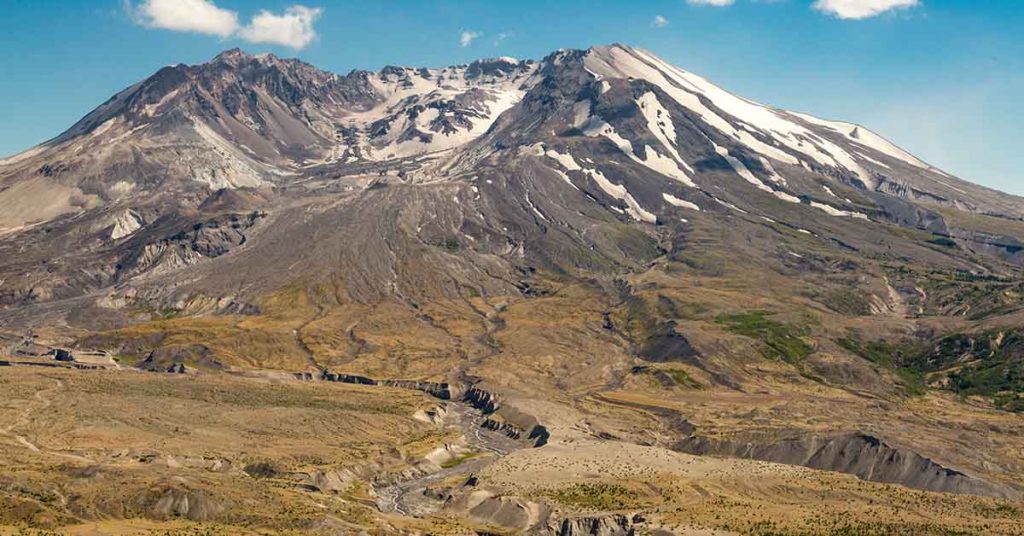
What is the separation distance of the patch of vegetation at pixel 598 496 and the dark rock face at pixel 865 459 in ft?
133

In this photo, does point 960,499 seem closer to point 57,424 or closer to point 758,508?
point 758,508

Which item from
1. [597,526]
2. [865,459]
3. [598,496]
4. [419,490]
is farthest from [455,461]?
[865,459]

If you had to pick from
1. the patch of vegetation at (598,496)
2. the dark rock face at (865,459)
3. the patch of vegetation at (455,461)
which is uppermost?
the dark rock face at (865,459)

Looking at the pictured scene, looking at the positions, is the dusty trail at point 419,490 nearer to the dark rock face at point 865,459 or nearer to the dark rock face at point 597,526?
the dark rock face at point 597,526

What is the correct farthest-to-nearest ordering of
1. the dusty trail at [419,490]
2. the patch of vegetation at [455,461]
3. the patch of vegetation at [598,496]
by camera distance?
1. the patch of vegetation at [455,461]
2. the dusty trail at [419,490]
3. the patch of vegetation at [598,496]

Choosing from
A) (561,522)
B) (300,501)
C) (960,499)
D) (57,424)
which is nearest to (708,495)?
(561,522)

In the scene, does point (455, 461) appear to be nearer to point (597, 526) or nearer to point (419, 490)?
point (419, 490)

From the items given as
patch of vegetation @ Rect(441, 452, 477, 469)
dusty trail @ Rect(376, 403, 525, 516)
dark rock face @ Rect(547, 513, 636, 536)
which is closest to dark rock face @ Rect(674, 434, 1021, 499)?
dusty trail @ Rect(376, 403, 525, 516)

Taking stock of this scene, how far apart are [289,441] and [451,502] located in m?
53.3

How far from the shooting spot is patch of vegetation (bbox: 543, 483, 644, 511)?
472ft

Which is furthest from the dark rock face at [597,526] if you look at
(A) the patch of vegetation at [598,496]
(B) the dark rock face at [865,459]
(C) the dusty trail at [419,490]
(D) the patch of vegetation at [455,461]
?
(D) the patch of vegetation at [455,461]

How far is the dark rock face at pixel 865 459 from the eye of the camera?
511 feet

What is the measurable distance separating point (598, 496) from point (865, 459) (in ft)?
167

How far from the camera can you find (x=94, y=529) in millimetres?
116312
